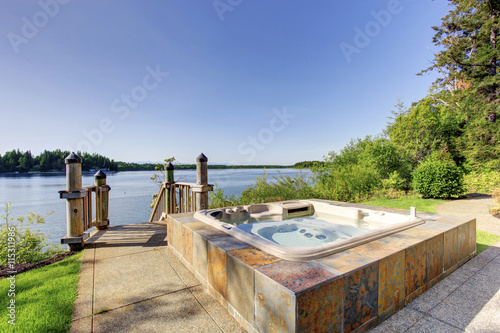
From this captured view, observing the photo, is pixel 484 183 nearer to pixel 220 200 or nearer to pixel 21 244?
pixel 220 200

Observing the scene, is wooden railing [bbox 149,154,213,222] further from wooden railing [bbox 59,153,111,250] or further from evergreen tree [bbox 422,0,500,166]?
evergreen tree [bbox 422,0,500,166]

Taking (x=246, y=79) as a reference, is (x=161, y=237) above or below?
below

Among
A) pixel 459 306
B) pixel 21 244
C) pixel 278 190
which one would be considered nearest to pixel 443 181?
pixel 278 190

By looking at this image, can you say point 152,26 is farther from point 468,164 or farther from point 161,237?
point 468,164

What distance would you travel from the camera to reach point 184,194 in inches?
173

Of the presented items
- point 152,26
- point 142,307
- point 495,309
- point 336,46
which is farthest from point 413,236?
point 336,46

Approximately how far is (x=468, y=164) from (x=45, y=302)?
14923mm

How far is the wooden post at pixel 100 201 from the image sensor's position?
3.89m

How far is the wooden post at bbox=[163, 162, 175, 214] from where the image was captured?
455 cm

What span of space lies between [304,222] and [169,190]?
283cm

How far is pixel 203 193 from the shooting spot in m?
3.86

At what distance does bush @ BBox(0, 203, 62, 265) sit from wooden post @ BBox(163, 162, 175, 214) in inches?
72.3

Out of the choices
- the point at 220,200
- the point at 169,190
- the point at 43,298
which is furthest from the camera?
the point at 220,200

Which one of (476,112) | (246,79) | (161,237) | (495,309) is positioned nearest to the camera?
(495,309)
